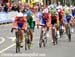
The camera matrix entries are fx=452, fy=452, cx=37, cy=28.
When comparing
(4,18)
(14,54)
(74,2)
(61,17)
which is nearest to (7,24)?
(4,18)

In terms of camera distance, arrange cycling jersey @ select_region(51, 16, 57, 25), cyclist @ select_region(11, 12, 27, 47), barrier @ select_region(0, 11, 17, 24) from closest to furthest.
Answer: cyclist @ select_region(11, 12, 27, 47)
cycling jersey @ select_region(51, 16, 57, 25)
barrier @ select_region(0, 11, 17, 24)

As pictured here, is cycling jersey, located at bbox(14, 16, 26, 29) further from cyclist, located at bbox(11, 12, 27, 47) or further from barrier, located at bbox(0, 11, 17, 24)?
barrier, located at bbox(0, 11, 17, 24)

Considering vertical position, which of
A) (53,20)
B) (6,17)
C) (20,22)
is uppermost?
(20,22)

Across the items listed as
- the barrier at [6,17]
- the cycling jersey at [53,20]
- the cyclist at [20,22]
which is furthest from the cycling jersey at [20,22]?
the barrier at [6,17]

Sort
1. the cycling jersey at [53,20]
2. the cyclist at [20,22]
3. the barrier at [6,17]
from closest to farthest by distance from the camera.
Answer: the cyclist at [20,22] < the cycling jersey at [53,20] < the barrier at [6,17]

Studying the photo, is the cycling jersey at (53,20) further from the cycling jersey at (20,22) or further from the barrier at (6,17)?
the barrier at (6,17)

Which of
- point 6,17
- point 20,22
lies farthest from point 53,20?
point 6,17

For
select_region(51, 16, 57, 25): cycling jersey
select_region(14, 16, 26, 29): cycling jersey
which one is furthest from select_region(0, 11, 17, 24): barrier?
select_region(14, 16, 26, 29): cycling jersey

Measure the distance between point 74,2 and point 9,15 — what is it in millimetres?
46065

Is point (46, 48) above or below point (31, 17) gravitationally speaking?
below

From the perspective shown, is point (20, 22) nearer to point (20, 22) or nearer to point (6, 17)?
point (20, 22)

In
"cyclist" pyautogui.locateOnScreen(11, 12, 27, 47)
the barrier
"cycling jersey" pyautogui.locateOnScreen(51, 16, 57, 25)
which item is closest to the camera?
"cyclist" pyautogui.locateOnScreen(11, 12, 27, 47)

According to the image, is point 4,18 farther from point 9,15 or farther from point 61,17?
point 61,17

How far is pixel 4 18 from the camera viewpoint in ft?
137
